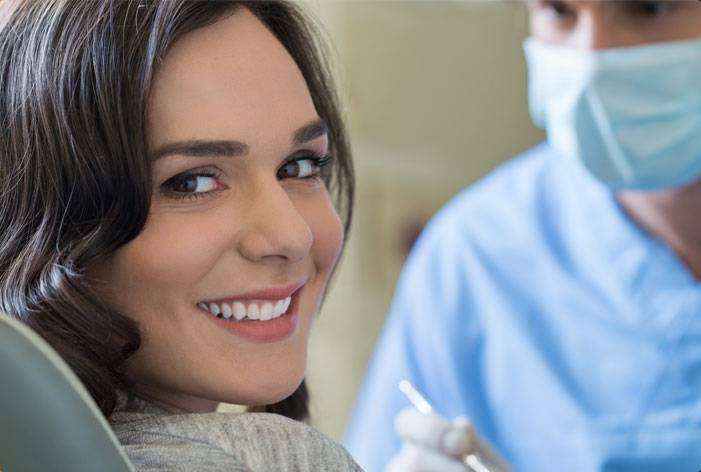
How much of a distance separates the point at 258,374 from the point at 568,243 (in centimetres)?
90

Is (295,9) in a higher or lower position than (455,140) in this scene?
higher

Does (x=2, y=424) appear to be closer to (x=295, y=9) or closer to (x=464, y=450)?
(x=295, y=9)

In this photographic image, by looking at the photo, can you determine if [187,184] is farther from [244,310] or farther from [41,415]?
[41,415]

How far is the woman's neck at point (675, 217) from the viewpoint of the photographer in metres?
1.36

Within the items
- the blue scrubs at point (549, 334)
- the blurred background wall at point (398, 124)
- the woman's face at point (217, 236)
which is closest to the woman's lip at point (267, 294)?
the woman's face at point (217, 236)

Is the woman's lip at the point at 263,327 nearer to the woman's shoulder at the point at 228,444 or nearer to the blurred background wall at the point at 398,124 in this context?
the woman's shoulder at the point at 228,444

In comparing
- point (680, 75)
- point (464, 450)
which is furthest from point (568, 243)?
point (464, 450)

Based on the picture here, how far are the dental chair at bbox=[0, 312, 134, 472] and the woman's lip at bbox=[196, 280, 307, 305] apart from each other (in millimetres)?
222

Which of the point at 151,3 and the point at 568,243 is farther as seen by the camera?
the point at 568,243

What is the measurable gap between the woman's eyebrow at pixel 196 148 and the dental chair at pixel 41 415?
0.75 ft

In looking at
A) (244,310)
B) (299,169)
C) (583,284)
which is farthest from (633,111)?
(244,310)

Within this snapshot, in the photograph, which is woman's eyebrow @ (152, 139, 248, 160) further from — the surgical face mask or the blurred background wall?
the blurred background wall

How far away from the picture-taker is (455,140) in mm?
2361

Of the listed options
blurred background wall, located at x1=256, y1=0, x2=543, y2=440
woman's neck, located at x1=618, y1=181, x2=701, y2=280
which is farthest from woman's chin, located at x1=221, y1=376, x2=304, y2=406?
blurred background wall, located at x1=256, y1=0, x2=543, y2=440
